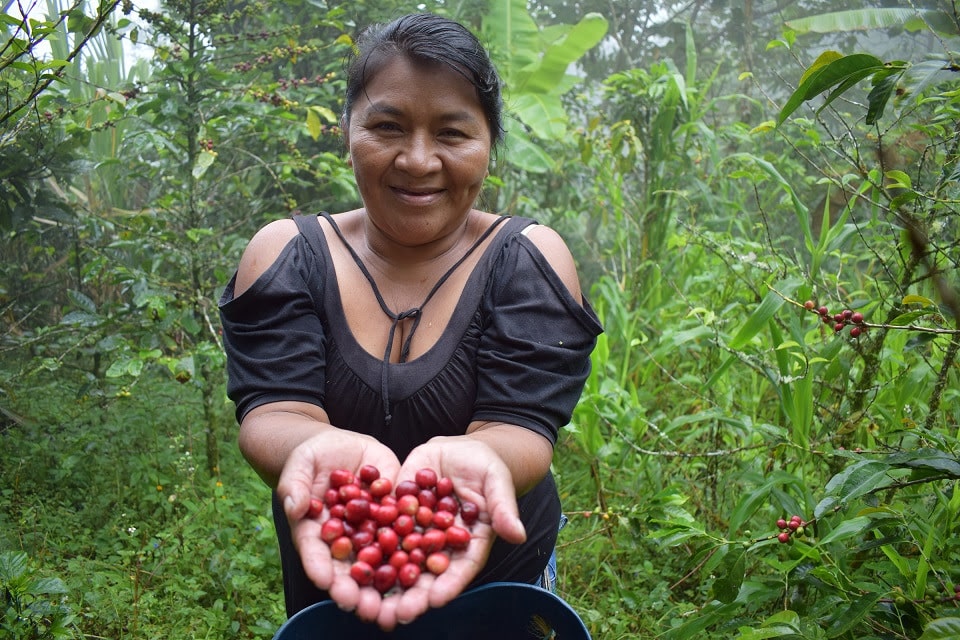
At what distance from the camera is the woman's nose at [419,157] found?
136 centimetres

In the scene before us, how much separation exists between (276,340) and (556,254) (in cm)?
53

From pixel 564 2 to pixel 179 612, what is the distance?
5688 mm

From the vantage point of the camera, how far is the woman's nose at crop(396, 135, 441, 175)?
4.46ft

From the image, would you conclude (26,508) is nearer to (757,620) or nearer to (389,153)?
(389,153)

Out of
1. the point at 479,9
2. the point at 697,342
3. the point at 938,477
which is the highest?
the point at 479,9

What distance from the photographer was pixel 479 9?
4.79 m

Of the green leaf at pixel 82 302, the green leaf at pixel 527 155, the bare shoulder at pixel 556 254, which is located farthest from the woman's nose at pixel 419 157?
the green leaf at pixel 527 155

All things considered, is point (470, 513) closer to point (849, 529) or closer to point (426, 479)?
point (426, 479)

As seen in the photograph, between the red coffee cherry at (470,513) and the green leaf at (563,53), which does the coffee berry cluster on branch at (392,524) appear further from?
the green leaf at (563,53)

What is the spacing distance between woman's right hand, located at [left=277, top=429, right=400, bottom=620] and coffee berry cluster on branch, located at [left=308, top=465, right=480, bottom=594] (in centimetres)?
2

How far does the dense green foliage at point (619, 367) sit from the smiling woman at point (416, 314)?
0.48 m

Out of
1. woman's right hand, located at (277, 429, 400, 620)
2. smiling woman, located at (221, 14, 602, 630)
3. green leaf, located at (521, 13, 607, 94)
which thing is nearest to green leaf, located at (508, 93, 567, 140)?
green leaf, located at (521, 13, 607, 94)

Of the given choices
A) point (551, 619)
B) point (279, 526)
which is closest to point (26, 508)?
point (279, 526)

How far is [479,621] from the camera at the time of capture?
3.87 feet
